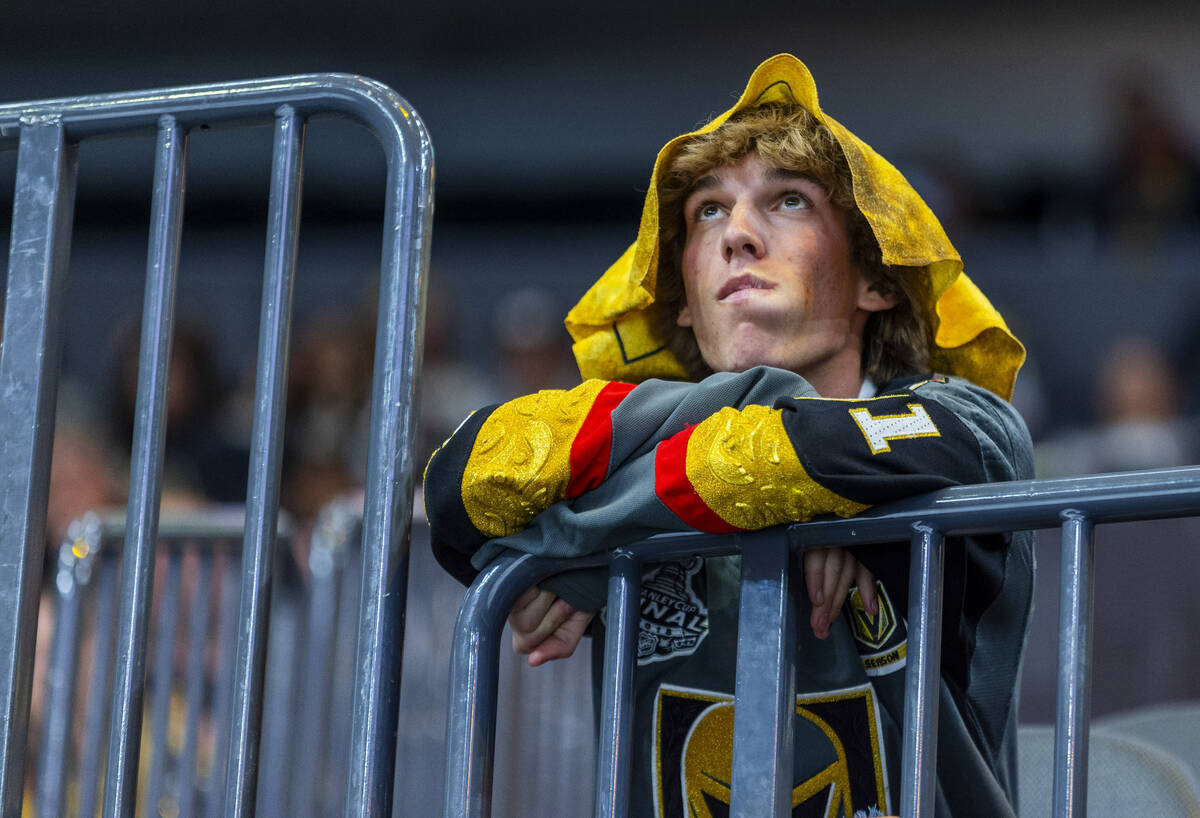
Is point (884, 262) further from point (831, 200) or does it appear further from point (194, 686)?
point (194, 686)

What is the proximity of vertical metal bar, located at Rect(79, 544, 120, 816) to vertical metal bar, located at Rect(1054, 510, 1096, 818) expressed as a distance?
1697 mm

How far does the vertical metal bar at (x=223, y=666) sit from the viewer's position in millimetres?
2381

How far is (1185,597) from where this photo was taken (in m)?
3.02

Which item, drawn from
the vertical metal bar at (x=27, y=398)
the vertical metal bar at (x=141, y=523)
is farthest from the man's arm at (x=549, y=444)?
the vertical metal bar at (x=27, y=398)

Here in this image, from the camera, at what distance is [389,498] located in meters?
1.21

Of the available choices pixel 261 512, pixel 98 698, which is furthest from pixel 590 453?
pixel 98 698

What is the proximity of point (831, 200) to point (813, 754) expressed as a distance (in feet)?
1.84

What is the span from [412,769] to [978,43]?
4.86 metres

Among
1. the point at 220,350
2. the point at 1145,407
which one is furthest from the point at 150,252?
the point at 220,350

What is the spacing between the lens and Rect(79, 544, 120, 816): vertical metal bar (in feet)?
7.30

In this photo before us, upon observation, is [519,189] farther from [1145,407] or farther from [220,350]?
[1145,407]

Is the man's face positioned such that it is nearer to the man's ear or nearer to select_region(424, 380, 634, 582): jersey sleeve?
the man's ear

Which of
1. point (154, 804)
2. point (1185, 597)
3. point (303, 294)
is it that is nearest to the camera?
point (154, 804)

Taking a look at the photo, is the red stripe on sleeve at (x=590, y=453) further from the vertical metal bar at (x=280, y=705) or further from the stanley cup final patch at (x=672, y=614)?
the vertical metal bar at (x=280, y=705)
